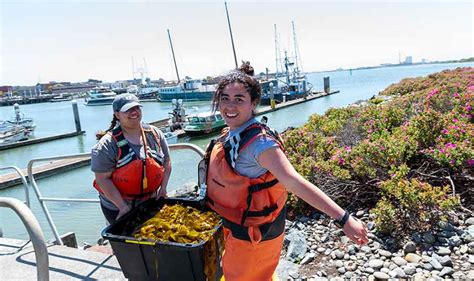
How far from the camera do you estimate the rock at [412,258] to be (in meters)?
3.52

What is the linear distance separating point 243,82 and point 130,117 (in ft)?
3.67

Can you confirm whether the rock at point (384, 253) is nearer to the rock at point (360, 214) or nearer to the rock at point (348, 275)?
the rock at point (348, 275)

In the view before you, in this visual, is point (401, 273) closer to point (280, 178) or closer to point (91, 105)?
point (280, 178)

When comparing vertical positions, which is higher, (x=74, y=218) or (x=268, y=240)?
(x=268, y=240)

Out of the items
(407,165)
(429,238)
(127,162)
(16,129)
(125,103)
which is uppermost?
(125,103)

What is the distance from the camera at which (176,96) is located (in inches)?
2938

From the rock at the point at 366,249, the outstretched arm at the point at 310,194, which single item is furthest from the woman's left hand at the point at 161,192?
the rock at the point at 366,249

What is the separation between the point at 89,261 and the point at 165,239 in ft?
5.78

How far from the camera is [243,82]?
206cm

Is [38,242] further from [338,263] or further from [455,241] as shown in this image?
[455,241]

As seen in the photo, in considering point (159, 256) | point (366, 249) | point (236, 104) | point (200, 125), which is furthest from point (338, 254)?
point (200, 125)

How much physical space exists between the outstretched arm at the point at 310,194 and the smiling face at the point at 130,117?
4.35 feet

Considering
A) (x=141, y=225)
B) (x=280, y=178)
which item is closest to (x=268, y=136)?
(x=280, y=178)

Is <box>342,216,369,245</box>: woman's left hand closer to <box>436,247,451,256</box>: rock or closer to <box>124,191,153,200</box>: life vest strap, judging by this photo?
<box>124,191,153,200</box>: life vest strap
